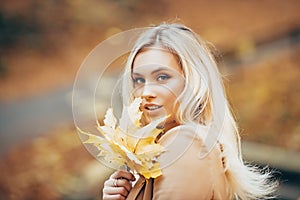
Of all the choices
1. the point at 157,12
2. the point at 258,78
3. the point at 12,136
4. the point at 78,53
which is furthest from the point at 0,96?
the point at 258,78

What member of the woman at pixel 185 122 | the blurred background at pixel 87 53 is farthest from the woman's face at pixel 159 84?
the blurred background at pixel 87 53

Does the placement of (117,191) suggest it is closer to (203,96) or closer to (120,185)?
(120,185)

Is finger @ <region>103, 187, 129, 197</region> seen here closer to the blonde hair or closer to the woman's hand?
the woman's hand

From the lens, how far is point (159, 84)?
2.63 ft

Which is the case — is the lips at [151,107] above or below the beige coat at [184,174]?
above

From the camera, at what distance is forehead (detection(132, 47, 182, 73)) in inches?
31.9

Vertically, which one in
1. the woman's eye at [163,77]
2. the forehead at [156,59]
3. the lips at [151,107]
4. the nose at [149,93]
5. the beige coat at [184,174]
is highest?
the forehead at [156,59]

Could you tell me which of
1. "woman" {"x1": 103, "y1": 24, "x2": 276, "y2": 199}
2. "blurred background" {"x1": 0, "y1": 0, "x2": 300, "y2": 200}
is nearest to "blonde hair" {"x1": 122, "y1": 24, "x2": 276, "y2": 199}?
"woman" {"x1": 103, "y1": 24, "x2": 276, "y2": 199}

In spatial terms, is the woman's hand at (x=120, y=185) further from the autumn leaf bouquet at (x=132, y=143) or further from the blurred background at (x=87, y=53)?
the blurred background at (x=87, y=53)

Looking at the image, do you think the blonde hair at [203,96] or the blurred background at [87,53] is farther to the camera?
the blurred background at [87,53]

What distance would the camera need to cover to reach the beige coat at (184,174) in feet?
2.41

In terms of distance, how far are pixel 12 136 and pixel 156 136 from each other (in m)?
1.74

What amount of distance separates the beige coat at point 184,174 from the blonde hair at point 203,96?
0.11 ft

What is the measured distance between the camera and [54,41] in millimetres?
2562
